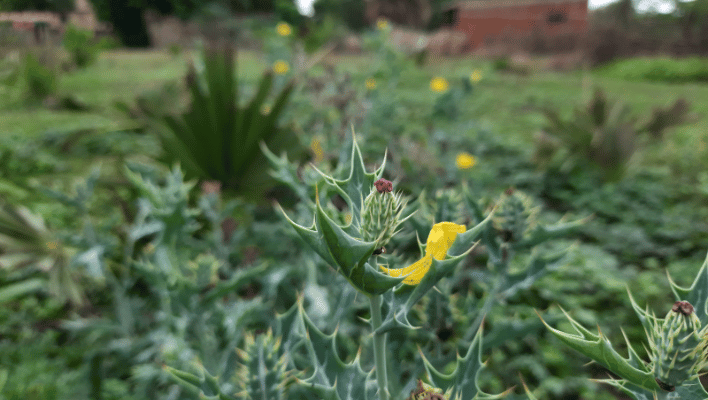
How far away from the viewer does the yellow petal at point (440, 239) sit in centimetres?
44

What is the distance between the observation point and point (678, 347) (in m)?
0.41

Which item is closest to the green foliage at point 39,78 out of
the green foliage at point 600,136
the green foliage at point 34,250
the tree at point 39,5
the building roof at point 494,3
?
the green foliage at point 34,250

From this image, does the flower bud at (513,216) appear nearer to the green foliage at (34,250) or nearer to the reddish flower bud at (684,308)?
the reddish flower bud at (684,308)

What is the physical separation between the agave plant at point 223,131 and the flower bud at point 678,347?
1683mm

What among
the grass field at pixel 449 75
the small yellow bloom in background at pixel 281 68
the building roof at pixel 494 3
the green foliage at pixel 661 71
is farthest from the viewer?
the building roof at pixel 494 3

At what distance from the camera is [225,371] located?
3.42 ft

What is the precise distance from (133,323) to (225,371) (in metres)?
0.62

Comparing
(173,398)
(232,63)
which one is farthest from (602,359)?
(232,63)

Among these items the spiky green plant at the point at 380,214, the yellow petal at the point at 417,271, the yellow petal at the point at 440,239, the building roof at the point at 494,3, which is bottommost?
the yellow petal at the point at 417,271

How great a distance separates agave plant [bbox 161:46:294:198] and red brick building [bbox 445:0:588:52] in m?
13.0

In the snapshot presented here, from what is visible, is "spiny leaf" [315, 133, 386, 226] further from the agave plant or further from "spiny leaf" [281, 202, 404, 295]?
the agave plant

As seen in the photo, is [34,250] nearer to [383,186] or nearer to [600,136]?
[383,186]

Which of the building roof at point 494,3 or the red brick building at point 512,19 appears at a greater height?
the building roof at point 494,3

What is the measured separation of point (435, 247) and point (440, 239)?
1 centimetres
